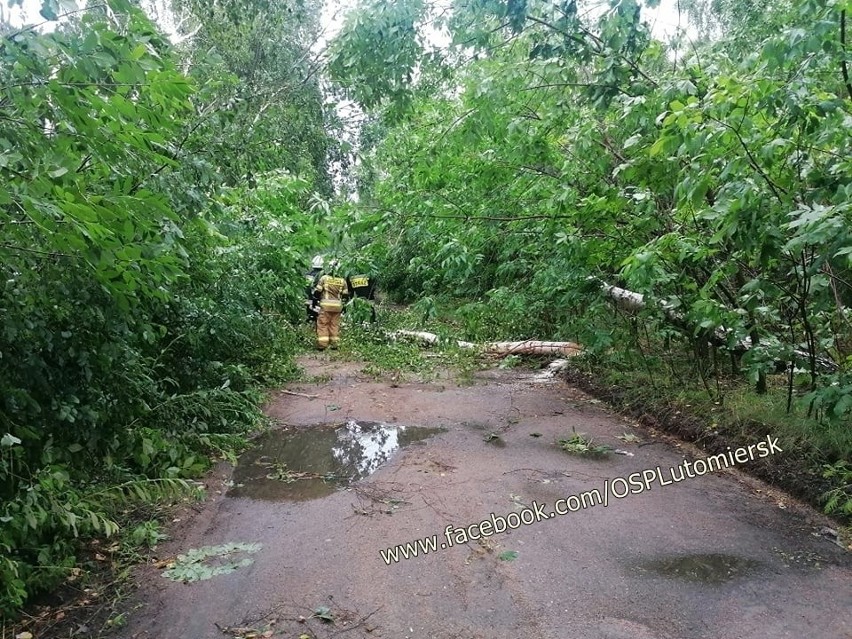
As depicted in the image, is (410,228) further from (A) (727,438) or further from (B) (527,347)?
(A) (727,438)

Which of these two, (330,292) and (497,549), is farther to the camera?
(330,292)

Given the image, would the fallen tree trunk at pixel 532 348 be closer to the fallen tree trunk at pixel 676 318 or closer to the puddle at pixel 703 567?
the fallen tree trunk at pixel 676 318

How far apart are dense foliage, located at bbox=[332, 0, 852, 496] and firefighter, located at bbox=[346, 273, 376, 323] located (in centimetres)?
211

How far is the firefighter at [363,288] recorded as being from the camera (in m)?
11.8

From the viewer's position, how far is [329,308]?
11359 mm

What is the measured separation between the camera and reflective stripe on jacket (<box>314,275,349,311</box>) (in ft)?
37.1

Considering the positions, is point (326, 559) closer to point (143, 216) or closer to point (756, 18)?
point (143, 216)

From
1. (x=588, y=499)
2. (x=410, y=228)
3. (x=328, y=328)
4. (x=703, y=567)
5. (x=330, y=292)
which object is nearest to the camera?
(x=703, y=567)

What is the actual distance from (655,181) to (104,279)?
14.7ft

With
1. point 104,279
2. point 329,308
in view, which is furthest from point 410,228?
point 104,279

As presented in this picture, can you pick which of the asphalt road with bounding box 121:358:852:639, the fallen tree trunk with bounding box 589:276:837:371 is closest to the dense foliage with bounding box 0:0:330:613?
the asphalt road with bounding box 121:358:852:639

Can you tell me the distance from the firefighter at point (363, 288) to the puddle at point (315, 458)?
152 inches

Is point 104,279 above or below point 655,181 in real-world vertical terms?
below

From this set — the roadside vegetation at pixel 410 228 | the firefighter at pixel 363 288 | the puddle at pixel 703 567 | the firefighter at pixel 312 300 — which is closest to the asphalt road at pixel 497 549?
the puddle at pixel 703 567
